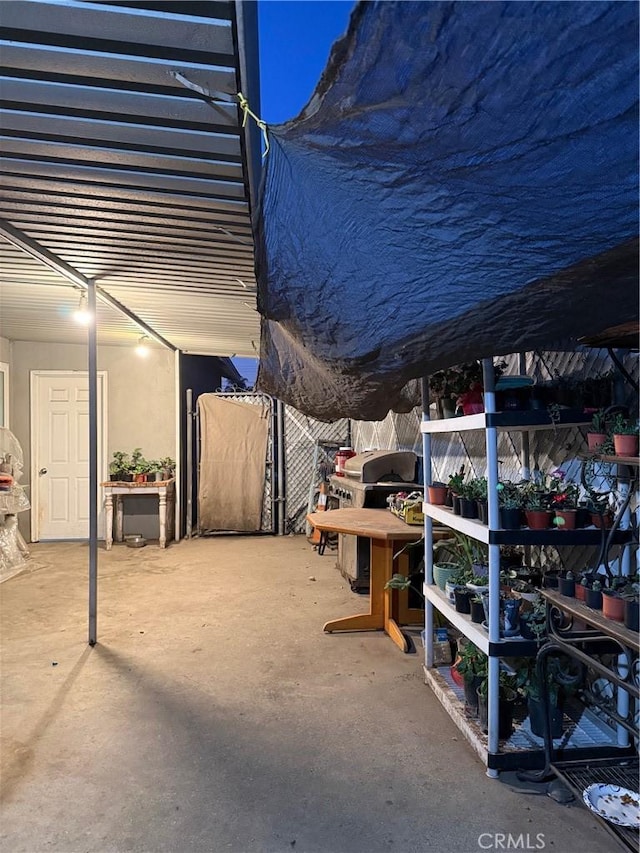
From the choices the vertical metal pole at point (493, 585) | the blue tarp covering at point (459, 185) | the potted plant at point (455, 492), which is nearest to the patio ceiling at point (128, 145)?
the blue tarp covering at point (459, 185)

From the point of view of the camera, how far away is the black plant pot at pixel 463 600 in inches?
96.5

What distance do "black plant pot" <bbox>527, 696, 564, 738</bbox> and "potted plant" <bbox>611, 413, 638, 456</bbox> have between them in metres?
1.15

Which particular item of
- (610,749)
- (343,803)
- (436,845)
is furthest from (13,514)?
(610,749)

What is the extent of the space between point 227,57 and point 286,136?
0.68m

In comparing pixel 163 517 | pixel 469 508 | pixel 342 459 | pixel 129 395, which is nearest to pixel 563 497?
pixel 469 508

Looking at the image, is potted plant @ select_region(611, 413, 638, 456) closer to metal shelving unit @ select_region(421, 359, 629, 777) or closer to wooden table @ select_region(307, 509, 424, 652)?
metal shelving unit @ select_region(421, 359, 629, 777)

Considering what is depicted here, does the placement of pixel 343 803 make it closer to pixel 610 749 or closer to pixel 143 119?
pixel 610 749

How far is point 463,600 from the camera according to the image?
2.46 m

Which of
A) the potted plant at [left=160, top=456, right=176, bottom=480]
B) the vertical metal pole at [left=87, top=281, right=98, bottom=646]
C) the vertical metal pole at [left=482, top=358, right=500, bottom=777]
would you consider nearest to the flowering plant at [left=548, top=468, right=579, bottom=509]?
the vertical metal pole at [left=482, top=358, right=500, bottom=777]

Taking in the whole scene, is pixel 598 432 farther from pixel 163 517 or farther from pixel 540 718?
pixel 163 517

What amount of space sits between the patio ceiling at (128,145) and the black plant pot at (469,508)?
1.68m

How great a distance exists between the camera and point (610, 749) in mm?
2061

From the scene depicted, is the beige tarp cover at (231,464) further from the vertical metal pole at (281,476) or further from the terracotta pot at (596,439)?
the terracotta pot at (596,439)

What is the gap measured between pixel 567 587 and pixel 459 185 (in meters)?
1.50
